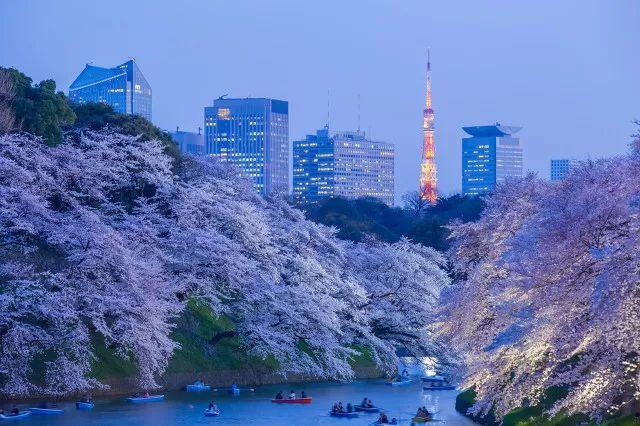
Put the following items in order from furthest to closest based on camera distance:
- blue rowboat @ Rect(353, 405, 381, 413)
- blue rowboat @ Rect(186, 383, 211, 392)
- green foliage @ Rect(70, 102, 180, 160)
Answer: green foliage @ Rect(70, 102, 180, 160), blue rowboat @ Rect(186, 383, 211, 392), blue rowboat @ Rect(353, 405, 381, 413)

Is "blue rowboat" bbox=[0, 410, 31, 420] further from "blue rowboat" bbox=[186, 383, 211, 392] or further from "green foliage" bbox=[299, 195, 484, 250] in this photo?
"green foliage" bbox=[299, 195, 484, 250]

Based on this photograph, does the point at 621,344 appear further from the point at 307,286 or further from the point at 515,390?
the point at 307,286

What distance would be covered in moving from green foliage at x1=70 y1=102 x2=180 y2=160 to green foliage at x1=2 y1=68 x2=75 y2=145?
11.2 ft

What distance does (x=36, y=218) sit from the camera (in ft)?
163

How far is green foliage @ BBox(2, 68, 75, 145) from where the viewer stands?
54656 millimetres

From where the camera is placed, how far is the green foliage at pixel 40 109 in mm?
54656

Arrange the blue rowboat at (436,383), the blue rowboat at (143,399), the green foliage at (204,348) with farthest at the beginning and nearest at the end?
the blue rowboat at (436,383)
the green foliage at (204,348)
the blue rowboat at (143,399)

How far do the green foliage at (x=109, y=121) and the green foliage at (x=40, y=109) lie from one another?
3.42 metres

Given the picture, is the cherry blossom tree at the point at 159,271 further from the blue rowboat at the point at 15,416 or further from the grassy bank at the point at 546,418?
the grassy bank at the point at 546,418

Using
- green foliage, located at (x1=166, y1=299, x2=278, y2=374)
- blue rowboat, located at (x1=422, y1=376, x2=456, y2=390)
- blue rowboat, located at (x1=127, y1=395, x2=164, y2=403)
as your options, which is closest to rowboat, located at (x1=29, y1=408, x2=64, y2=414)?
blue rowboat, located at (x1=127, y1=395, x2=164, y2=403)

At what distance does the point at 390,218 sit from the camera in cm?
12850

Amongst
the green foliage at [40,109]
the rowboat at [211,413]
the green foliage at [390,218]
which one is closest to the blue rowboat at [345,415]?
the rowboat at [211,413]

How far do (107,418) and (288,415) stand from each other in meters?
7.44

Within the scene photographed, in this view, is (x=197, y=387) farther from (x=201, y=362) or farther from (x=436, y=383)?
(x=436, y=383)
